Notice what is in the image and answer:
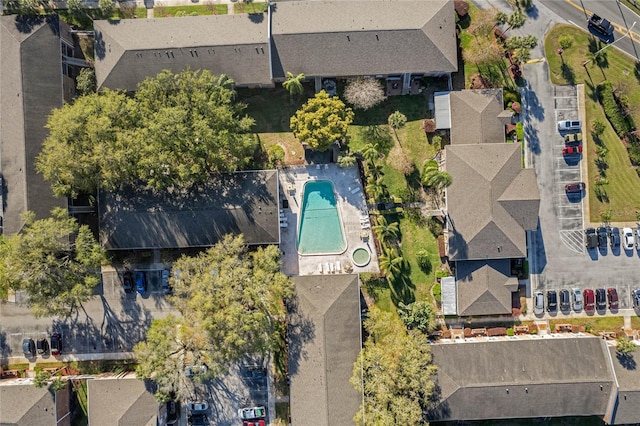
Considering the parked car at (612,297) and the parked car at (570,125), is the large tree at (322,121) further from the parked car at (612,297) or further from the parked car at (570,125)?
the parked car at (612,297)

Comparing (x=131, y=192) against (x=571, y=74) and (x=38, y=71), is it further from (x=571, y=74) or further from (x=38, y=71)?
(x=571, y=74)

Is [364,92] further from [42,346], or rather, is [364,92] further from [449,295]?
[42,346]

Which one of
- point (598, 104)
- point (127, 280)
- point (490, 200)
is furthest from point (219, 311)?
point (598, 104)

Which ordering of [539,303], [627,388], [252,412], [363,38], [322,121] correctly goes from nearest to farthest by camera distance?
[627,388], [322,121], [363,38], [252,412], [539,303]

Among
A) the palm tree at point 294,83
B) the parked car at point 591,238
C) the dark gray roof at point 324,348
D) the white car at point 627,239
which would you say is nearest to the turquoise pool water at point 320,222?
the dark gray roof at point 324,348

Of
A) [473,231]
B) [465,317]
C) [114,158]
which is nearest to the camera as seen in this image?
[114,158]

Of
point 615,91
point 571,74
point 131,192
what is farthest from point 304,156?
point 615,91

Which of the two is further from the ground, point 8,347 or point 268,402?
point 8,347
